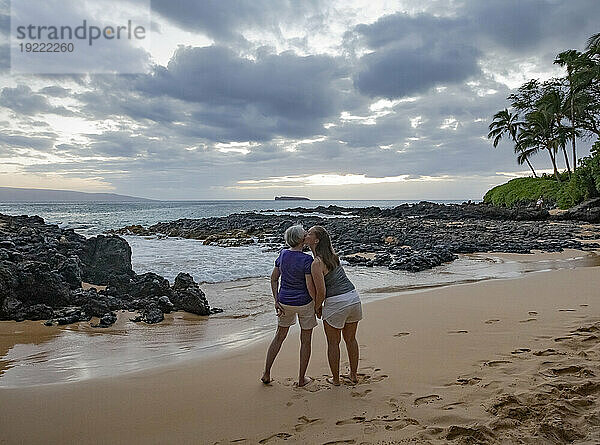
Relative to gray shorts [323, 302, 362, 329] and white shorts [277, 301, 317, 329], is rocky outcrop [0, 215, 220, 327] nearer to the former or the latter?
white shorts [277, 301, 317, 329]

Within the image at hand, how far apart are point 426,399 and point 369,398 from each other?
484mm

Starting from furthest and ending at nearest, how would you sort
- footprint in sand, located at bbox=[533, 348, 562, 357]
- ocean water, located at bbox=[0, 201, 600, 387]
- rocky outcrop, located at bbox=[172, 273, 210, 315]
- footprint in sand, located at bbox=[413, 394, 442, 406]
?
rocky outcrop, located at bbox=[172, 273, 210, 315] → ocean water, located at bbox=[0, 201, 600, 387] → footprint in sand, located at bbox=[533, 348, 562, 357] → footprint in sand, located at bbox=[413, 394, 442, 406]

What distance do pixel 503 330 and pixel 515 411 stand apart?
2.75 metres

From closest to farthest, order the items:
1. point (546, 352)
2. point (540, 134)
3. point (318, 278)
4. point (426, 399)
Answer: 1. point (426, 399)
2. point (318, 278)
3. point (546, 352)
4. point (540, 134)

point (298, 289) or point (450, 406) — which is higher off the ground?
point (298, 289)

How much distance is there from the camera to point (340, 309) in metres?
4.24

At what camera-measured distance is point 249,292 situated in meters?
10.1

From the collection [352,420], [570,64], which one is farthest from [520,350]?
[570,64]

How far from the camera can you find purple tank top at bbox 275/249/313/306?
4.28 meters

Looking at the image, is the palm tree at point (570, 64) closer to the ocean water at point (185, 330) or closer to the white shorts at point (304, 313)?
the ocean water at point (185, 330)

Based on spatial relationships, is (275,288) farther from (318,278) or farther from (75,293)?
(75,293)

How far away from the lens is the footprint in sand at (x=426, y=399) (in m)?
3.73

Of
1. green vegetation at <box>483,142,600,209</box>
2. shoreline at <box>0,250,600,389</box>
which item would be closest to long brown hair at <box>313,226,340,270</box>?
shoreline at <box>0,250,600,389</box>

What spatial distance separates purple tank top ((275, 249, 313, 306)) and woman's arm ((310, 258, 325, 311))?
8 cm
